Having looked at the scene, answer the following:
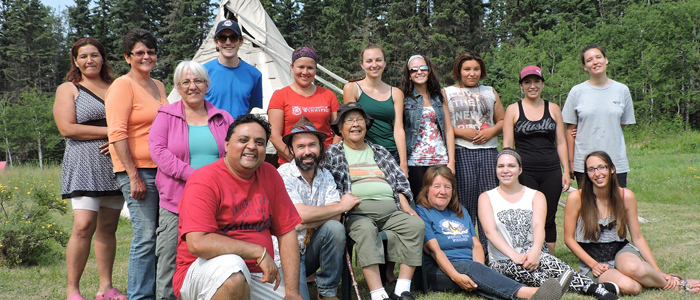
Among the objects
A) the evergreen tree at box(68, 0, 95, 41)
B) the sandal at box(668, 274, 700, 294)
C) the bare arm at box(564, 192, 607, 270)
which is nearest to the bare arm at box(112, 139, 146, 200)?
the bare arm at box(564, 192, 607, 270)

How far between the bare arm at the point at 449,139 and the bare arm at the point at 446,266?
0.76 m

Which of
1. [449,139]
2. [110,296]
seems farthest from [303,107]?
[110,296]

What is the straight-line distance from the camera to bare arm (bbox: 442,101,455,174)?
13.9 feet

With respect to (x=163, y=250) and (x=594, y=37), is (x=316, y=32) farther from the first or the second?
(x=163, y=250)

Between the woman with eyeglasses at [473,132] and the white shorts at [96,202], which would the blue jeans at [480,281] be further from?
the white shorts at [96,202]

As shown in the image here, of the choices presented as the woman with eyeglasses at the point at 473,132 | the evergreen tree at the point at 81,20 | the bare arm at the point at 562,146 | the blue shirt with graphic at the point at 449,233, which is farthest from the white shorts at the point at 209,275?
the evergreen tree at the point at 81,20

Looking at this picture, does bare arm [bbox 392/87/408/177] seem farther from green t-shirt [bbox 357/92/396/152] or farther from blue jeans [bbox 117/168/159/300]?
blue jeans [bbox 117/168/159/300]

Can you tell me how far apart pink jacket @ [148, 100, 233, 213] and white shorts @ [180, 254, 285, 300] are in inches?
27.0

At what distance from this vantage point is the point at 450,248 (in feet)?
12.6

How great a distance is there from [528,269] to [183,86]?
2638 mm

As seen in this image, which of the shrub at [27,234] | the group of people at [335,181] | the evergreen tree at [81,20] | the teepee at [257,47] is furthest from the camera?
the evergreen tree at [81,20]

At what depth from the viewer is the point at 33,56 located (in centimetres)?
3622

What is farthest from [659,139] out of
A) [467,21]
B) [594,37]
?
[467,21]

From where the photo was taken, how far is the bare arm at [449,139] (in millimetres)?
4234
